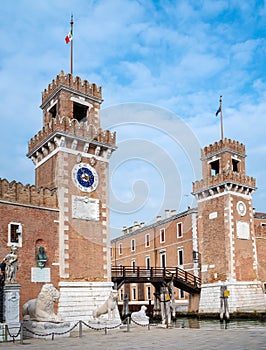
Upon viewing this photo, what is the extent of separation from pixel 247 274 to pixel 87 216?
49.5ft

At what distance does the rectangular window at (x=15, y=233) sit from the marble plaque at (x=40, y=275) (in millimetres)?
1473

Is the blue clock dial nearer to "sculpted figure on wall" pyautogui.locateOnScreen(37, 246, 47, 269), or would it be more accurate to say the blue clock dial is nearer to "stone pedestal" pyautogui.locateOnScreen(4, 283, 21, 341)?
"sculpted figure on wall" pyautogui.locateOnScreen(37, 246, 47, 269)

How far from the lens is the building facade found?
32.8 metres

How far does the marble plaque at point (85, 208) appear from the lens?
2436 cm

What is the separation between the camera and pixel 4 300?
16406mm

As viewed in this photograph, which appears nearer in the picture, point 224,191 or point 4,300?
point 4,300

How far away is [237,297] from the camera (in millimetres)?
32188

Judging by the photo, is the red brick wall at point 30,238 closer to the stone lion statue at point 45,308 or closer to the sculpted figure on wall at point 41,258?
the sculpted figure on wall at point 41,258

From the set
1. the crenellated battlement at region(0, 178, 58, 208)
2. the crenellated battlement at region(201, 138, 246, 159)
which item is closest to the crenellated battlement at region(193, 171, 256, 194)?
the crenellated battlement at region(201, 138, 246, 159)

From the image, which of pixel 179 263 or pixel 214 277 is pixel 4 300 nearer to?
pixel 214 277

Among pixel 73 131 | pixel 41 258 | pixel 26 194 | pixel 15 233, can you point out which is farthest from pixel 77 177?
pixel 41 258

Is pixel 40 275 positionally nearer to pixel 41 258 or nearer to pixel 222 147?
pixel 41 258

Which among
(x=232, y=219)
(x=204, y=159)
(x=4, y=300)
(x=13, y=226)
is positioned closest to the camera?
(x=4, y=300)

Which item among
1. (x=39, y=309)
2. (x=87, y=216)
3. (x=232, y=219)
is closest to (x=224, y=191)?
(x=232, y=219)
